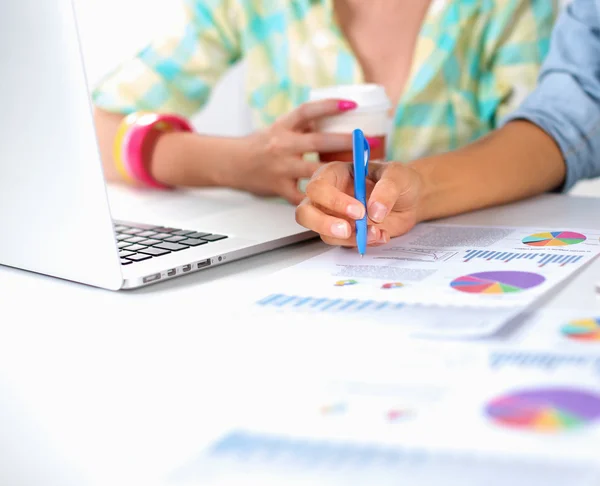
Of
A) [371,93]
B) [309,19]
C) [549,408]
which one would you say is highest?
[309,19]

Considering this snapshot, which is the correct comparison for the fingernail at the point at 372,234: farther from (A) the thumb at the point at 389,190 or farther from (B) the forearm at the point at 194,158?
(B) the forearm at the point at 194,158

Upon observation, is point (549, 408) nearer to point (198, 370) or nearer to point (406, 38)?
point (198, 370)

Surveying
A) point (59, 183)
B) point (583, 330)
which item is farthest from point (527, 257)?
point (59, 183)

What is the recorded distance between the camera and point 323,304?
555 millimetres

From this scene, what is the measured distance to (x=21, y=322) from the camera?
573 mm

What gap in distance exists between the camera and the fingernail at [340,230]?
646mm

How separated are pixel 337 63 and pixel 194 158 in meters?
0.33

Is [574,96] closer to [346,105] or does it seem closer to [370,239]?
[346,105]

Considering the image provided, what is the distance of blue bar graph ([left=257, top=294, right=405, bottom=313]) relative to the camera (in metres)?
0.54

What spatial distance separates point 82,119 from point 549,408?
38 cm

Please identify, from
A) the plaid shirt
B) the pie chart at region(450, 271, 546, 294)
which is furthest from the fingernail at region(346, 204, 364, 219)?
the plaid shirt

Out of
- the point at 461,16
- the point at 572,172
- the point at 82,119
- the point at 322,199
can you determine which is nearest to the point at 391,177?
the point at 322,199

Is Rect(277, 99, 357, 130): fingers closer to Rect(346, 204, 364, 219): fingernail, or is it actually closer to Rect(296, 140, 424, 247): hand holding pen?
Rect(296, 140, 424, 247): hand holding pen

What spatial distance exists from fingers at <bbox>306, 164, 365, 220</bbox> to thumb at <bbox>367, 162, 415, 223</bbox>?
0.02 m
